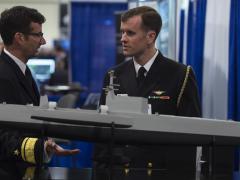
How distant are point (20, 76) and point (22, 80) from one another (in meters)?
0.02

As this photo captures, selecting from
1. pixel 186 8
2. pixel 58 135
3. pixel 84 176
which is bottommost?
pixel 84 176

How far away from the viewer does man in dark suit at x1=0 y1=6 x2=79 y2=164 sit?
190cm

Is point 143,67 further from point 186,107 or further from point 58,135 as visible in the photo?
point 58,135

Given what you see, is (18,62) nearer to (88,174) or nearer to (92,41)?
(88,174)

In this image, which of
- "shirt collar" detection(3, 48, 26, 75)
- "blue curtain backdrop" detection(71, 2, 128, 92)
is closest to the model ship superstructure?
"shirt collar" detection(3, 48, 26, 75)

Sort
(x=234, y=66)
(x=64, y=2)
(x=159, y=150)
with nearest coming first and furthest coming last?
(x=159, y=150)
(x=234, y=66)
(x=64, y=2)

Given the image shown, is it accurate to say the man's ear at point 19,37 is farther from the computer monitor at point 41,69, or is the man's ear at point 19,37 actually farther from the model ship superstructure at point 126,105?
the computer monitor at point 41,69

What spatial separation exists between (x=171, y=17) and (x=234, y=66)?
4.14 feet

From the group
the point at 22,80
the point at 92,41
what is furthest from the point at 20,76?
the point at 92,41

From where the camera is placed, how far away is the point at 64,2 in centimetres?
1769

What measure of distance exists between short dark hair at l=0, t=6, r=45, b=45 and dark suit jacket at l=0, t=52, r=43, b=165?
120 millimetres

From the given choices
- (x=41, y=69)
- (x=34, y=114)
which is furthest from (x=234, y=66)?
(x=41, y=69)

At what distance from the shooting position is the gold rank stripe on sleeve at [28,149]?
6.24 feet

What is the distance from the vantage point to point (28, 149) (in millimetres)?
1901
